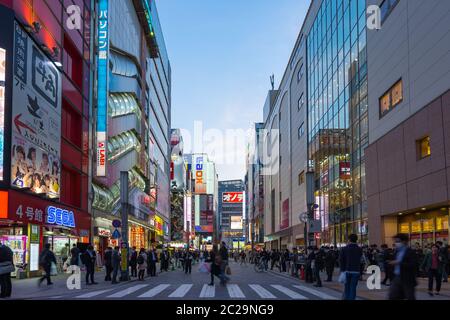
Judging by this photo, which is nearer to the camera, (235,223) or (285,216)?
(285,216)

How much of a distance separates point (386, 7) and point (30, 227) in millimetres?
23663

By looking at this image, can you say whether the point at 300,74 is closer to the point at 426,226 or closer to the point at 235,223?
the point at 426,226

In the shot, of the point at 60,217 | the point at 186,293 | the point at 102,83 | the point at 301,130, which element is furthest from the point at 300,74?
the point at 186,293

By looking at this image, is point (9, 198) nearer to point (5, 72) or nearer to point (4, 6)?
point (5, 72)

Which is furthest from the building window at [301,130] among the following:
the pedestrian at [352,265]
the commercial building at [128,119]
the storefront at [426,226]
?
the pedestrian at [352,265]

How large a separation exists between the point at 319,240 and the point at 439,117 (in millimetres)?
31635

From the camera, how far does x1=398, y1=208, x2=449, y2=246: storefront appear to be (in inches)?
1122

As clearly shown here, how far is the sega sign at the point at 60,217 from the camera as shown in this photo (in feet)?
99.3

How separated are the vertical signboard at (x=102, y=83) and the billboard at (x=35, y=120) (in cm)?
938

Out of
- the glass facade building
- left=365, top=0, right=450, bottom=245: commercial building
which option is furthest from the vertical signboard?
left=365, top=0, right=450, bottom=245: commercial building

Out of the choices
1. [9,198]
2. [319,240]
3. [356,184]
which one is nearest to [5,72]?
[9,198]

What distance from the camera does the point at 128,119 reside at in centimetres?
5356

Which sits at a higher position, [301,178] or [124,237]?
[301,178]

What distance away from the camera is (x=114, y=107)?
4844 cm
